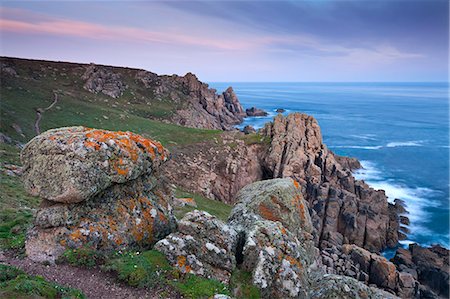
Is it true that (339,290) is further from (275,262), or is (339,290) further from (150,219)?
(150,219)

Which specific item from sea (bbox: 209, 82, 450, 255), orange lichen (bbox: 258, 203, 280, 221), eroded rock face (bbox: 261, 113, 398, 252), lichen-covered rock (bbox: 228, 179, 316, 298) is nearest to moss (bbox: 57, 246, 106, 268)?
lichen-covered rock (bbox: 228, 179, 316, 298)

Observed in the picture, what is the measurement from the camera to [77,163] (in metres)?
15.6

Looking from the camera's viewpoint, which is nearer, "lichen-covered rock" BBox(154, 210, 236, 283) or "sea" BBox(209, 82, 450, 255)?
"lichen-covered rock" BBox(154, 210, 236, 283)

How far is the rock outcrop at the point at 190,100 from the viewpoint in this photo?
118438mm

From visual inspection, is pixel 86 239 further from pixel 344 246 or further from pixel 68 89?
pixel 68 89

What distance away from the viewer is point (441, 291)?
44438 mm

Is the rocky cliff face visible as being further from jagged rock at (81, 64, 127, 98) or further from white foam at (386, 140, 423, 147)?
white foam at (386, 140, 423, 147)

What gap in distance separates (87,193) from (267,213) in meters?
11.4

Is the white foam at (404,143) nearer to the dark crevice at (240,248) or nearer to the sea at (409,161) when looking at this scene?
the sea at (409,161)

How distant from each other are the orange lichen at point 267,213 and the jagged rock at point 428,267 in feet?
120

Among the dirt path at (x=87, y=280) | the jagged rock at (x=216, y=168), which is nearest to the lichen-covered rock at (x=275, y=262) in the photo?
the dirt path at (x=87, y=280)

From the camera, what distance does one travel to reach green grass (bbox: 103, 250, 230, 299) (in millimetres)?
14016

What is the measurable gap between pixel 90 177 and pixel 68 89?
93534 mm

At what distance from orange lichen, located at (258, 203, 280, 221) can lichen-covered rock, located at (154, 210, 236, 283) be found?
4066mm
